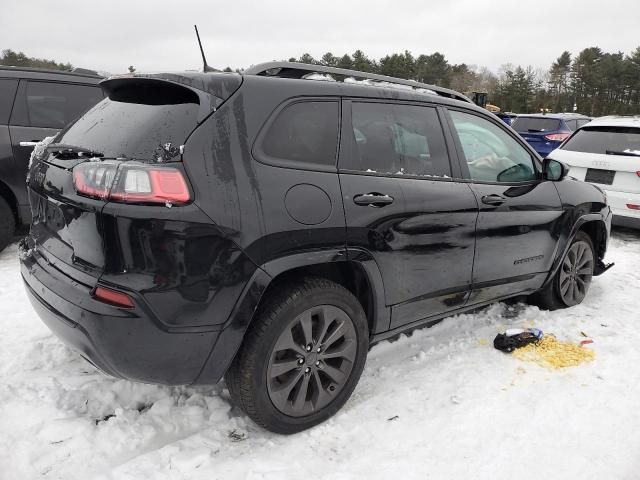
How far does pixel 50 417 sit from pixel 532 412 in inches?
103

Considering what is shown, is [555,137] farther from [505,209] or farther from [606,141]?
[505,209]

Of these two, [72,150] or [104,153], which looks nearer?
[104,153]

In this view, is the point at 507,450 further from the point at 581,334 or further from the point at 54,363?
the point at 54,363

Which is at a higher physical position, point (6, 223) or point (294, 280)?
point (294, 280)

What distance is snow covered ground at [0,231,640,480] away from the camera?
89.0 inches

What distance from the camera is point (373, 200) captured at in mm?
2523

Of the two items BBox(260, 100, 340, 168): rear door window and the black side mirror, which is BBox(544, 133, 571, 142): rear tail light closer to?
the black side mirror

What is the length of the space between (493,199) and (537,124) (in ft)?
33.1

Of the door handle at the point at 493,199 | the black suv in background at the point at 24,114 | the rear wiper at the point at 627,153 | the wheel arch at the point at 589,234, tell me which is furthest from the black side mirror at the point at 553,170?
the black suv in background at the point at 24,114

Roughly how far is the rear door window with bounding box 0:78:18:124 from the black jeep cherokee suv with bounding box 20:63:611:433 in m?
2.78

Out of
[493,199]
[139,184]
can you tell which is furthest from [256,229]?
[493,199]

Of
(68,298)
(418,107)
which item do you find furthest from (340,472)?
(418,107)

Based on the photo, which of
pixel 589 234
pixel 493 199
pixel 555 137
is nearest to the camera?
pixel 493 199

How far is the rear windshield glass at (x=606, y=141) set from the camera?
632 cm
